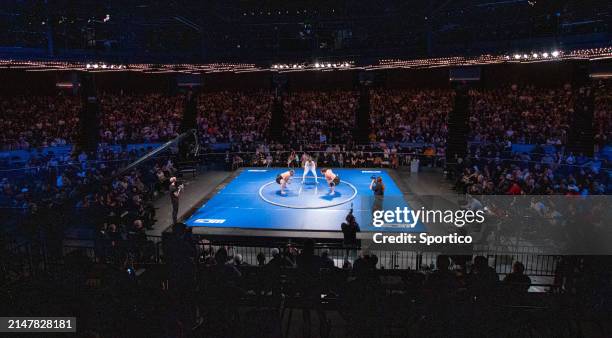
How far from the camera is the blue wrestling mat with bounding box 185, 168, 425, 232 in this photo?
13.5m

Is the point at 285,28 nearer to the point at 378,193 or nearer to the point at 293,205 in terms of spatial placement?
the point at 293,205

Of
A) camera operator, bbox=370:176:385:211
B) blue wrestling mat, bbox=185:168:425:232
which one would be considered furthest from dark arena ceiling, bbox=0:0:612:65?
camera operator, bbox=370:176:385:211

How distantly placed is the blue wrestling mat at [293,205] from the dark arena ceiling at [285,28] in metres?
7.46

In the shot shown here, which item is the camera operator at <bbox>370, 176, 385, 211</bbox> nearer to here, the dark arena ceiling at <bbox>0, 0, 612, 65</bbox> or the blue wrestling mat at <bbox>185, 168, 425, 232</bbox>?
the blue wrestling mat at <bbox>185, 168, 425, 232</bbox>

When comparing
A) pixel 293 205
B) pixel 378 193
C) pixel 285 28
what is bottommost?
pixel 293 205

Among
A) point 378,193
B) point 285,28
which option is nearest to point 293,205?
point 378,193

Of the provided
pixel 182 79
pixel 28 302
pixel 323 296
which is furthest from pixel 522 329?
pixel 182 79

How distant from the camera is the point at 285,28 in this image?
27.1 metres

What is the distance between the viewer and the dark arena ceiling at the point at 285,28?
19.5m

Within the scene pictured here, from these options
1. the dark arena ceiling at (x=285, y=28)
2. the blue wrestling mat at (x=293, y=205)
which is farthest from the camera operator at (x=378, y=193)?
the dark arena ceiling at (x=285, y=28)

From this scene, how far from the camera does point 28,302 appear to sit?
5688mm

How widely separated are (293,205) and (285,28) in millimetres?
16042

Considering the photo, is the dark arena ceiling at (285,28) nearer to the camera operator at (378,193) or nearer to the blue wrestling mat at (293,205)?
the blue wrestling mat at (293,205)

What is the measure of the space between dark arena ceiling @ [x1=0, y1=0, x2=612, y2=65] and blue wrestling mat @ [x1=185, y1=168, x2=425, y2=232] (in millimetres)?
7459
